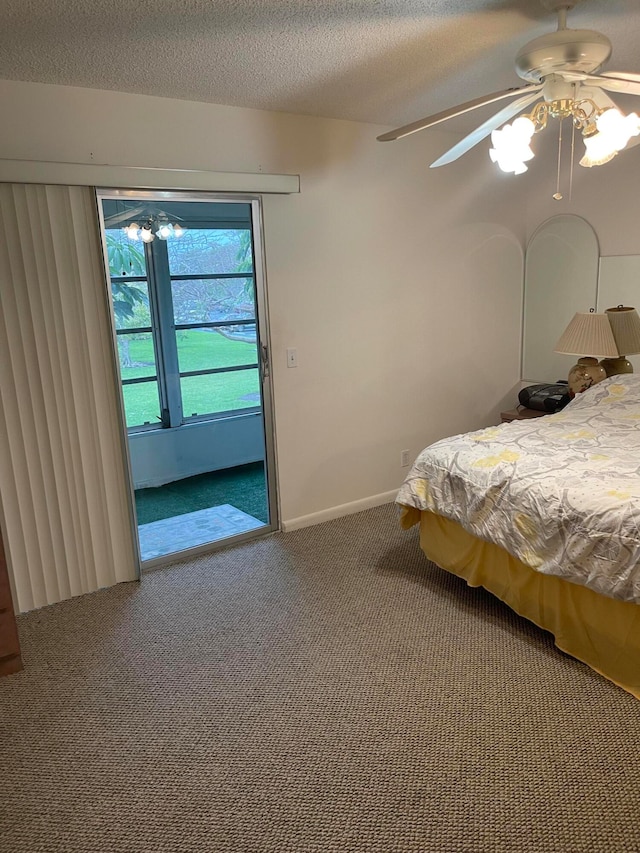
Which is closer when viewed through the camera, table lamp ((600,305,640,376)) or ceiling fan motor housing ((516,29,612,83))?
ceiling fan motor housing ((516,29,612,83))

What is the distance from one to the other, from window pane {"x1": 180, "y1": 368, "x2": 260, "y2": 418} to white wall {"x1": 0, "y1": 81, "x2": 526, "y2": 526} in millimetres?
320

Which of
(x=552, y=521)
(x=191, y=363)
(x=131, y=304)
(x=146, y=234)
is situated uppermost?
(x=146, y=234)

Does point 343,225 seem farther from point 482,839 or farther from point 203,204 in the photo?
point 482,839

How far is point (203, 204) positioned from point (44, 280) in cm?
99

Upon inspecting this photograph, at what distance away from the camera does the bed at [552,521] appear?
2.15 metres

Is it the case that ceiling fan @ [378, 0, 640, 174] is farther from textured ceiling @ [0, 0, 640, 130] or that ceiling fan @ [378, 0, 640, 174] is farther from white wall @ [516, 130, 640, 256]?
white wall @ [516, 130, 640, 256]

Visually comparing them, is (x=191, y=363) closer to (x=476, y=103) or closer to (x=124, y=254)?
(x=124, y=254)

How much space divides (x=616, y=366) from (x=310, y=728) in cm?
282

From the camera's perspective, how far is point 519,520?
2.44 meters

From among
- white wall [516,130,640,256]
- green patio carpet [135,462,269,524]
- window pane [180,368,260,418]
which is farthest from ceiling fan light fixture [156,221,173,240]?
white wall [516,130,640,256]

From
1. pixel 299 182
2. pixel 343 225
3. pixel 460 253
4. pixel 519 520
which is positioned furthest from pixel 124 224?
pixel 519 520

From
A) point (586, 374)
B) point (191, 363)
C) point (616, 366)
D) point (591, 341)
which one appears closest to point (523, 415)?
point (586, 374)

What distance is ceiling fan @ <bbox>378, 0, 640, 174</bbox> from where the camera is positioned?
2004 millimetres

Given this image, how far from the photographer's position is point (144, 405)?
4141mm
